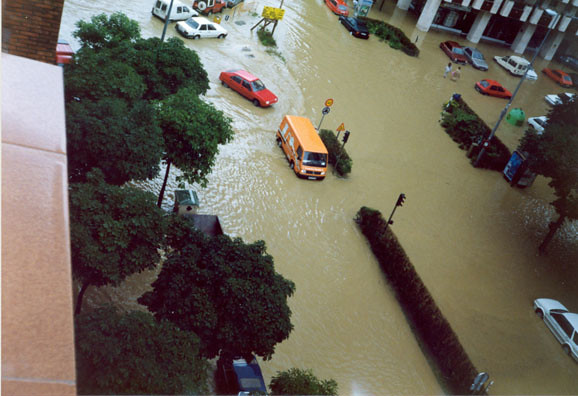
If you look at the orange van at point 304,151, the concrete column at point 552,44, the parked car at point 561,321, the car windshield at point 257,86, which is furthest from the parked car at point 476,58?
the parked car at point 561,321

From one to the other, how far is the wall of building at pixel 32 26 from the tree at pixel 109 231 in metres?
3.82

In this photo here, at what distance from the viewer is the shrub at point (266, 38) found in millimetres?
34438

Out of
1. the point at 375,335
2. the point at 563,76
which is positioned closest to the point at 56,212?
the point at 375,335

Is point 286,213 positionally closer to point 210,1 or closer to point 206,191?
point 206,191

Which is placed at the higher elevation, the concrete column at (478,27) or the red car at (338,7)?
the concrete column at (478,27)

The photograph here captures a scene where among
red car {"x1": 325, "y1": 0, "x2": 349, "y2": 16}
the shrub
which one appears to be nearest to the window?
the shrub

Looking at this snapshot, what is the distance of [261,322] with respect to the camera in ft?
39.9

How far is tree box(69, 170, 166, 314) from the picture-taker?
12258mm

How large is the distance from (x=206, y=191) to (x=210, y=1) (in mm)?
19326

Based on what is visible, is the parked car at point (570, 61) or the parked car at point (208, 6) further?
the parked car at point (570, 61)

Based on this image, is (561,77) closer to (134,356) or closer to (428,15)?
(428,15)

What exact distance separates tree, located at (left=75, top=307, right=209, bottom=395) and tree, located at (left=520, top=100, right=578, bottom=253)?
17.6 metres

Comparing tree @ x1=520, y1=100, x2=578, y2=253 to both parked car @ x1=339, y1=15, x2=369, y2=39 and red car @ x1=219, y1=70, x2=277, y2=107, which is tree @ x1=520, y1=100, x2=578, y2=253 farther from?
parked car @ x1=339, y1=15, x2=369, y2=39

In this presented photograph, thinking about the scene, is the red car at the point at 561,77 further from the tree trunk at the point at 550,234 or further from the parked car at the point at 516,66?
the tree trunk at the point at 550,234
